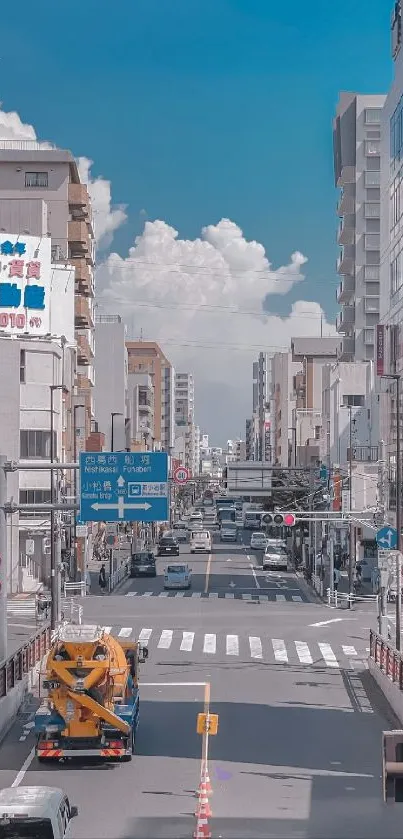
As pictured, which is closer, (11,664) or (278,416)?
(11,664)

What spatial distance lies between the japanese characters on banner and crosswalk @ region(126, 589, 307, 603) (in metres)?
15.1

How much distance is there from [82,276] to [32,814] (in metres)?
81.5

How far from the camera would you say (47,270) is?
213 ft

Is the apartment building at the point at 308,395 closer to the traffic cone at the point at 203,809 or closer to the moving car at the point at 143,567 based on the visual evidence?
the moving car at the point at 143,567

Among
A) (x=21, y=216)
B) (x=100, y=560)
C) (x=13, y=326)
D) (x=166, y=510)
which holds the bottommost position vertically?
(x=100, y=560)

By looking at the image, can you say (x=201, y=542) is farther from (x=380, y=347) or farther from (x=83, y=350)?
(x=380, y=347)

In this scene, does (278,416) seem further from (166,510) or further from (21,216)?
(166,510)

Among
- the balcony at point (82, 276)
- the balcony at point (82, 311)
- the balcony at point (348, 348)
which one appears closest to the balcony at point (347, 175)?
the balcony at point (348, 348)

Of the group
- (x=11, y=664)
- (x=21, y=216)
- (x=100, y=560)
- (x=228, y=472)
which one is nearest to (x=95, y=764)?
(x=11, y=664)

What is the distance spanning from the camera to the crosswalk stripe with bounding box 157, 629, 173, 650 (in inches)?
1716

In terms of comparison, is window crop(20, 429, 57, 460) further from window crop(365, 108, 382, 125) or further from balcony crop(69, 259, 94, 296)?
window crop(365, 108, 382, 125)

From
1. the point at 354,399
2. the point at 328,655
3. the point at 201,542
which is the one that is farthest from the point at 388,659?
the point at 201,542

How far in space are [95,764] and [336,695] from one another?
10.9 meters

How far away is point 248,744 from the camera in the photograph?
2598 centimetres
